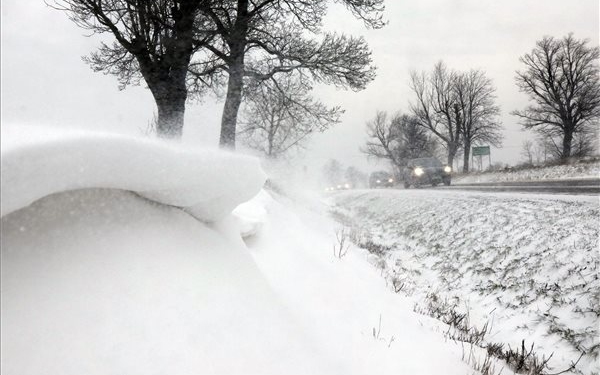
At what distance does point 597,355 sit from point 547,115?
3494 centimetres

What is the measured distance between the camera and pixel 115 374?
1.10 meters

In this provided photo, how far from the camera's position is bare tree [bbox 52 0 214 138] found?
763cm

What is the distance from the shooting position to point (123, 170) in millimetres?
1322

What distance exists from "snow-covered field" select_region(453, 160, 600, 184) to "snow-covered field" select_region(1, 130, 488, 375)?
16.9m

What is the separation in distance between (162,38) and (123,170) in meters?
7.57

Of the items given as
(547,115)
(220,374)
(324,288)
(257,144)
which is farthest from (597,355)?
(547,115)

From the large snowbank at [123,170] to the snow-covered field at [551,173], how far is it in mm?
17011

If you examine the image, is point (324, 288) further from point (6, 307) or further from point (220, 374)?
point (6, 307)

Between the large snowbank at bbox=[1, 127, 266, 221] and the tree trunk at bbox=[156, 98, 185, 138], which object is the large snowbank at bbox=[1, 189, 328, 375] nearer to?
the large snowbank at bbox=[1, 127, 266, 221]

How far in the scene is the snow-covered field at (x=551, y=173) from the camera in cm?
1546

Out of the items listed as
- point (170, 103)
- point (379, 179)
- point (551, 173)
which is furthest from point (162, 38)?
point (379, 179)

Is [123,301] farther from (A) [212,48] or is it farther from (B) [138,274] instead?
(A) [212,48]

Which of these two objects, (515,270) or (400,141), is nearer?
(515,270)

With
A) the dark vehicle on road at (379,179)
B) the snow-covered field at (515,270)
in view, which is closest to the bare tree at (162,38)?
the snow-covered field at (515,270)
